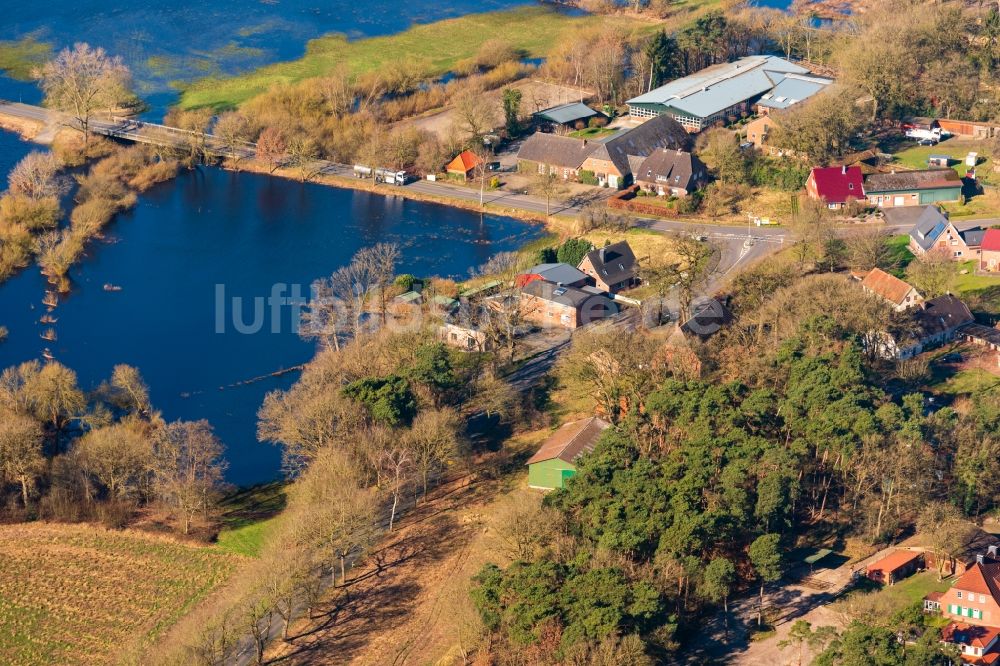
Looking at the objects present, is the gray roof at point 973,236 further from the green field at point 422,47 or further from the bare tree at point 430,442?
the green field at point 422,47

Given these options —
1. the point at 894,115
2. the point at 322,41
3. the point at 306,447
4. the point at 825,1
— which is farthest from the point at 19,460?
the point at 825,1

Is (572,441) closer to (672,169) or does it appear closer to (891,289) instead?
(891,289)

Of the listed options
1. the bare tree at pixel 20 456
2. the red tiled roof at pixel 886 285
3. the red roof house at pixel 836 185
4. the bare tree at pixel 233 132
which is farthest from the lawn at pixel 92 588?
the bare tree at pixel 233 132

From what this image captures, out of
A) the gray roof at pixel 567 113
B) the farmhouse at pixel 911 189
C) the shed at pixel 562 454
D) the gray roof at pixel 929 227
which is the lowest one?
the shed at pixel 562 454

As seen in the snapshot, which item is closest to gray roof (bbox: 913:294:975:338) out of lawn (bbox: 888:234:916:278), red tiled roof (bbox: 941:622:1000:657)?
lawn (bbox: 888:234:916:278)

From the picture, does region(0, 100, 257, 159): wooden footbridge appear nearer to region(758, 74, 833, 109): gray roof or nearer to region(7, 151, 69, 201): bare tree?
region(7, 151, 69, 201): bare tree

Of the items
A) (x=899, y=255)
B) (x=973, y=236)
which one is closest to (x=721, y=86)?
(x=899, y=255)
